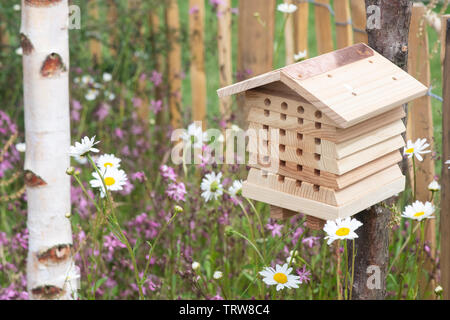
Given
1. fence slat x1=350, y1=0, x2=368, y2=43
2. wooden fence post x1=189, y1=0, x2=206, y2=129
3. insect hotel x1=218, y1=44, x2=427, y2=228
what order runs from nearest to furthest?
insect hotel x1=218, y1=44, x2=427, y2=228 → fence slat x1=350, y1=0, x2=368, y2=43 → wooden fence post x1=189, y1=0, x2=206, y2=129

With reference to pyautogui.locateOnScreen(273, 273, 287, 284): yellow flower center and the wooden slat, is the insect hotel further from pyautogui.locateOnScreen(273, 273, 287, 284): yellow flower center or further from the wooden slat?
pyautogui.locateOnScreen(273, 273, 287, 284): yellow flower center

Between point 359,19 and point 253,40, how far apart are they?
1.17 meters

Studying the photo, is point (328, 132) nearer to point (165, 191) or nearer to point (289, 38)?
point (165, 191)

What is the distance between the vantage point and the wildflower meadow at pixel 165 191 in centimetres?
203

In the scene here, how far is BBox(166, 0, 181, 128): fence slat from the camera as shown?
430 centimetres

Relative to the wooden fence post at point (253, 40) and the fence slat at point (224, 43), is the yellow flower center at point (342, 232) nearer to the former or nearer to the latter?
the wooden fence post at point (253, 40)

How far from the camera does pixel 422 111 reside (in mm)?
2672

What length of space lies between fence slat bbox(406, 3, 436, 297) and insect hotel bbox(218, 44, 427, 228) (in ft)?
2.64

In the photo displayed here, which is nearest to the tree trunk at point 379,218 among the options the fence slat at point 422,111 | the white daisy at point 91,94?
the fence slat at point 422,111

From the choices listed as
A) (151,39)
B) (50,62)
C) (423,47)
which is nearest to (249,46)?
(151,39)

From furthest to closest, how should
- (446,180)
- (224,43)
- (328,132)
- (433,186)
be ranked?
(224,43), (446,180), (433,186), (328,132)

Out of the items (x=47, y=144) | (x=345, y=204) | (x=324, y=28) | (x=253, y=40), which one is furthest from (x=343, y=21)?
(x=345, y=204)

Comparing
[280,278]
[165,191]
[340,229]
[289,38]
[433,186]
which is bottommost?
[280,278]

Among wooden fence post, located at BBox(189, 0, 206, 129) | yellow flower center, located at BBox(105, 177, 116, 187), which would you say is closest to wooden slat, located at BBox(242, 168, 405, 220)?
yellow flower center, located at BBox(105, 177, 116, 187)
